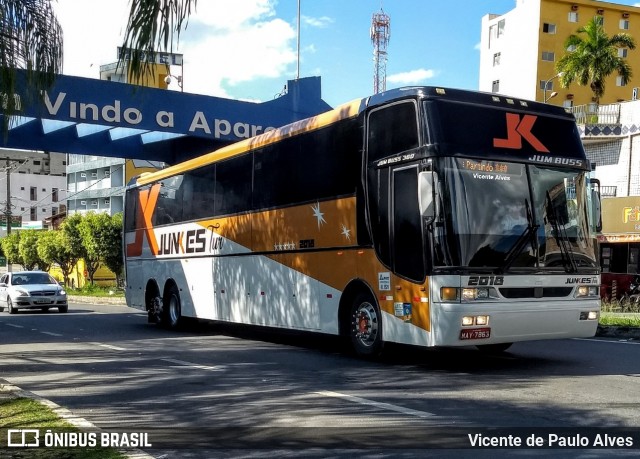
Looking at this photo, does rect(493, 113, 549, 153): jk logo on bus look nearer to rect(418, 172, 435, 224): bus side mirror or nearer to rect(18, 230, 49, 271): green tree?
rect(418, 172, 435, 224): bus side mirror

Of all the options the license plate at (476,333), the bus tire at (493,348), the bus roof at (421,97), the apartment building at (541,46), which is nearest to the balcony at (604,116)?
the apartment building at (541,46)

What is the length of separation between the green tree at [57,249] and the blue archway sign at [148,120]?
30.1 metres

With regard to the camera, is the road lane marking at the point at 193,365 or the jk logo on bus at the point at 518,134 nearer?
the jk logo on bus at the point at 518,134

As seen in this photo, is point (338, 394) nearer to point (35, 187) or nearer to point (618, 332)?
point (618, 332)

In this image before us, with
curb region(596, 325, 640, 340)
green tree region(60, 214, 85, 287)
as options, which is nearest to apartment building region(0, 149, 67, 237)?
green tree region(60, 214, 85, 287)

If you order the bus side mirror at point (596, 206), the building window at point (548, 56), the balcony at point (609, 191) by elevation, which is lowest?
the bus side mirror at point (596, 206)

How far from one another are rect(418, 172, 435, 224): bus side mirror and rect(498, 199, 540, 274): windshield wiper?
3.78 feet

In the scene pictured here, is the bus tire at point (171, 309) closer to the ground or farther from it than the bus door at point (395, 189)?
closer to the ground

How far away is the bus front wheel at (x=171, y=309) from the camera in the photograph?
18644 mm

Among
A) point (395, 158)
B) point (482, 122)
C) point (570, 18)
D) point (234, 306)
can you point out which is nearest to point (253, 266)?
point (234, 306)

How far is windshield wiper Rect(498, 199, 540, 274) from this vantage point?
33.0 feet

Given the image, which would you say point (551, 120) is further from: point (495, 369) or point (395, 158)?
point (495, 369)

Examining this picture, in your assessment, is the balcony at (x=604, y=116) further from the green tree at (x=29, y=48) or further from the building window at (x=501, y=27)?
the green tree at (x=29, y=48)

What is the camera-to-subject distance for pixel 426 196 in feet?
32.3
